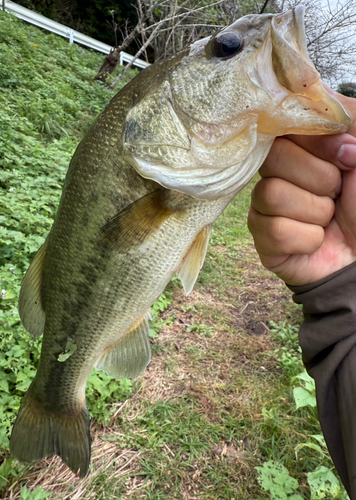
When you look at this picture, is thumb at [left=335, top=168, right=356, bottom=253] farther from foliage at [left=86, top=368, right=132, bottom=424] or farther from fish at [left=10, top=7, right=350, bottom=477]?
foliage at [left=86, top=368, right=132, bottom=424]

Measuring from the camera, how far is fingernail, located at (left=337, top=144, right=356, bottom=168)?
112 cm

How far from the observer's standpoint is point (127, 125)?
1278 mm

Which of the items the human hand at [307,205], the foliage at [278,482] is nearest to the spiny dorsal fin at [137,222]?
the human hand at [307,205]

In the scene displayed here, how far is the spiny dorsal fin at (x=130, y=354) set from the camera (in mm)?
1602

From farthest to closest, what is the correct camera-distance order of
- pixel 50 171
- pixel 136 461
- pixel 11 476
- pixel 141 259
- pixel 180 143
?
pixel 50 171 < pixel 136 461 < pixel 11 476 < pixel 141 259 < pixel 180 143

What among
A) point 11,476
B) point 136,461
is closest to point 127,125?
point 11,476

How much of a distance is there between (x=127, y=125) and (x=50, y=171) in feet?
11.5

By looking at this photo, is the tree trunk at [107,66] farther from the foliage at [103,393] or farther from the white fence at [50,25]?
the foliage at [103,393]

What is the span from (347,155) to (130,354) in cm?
123

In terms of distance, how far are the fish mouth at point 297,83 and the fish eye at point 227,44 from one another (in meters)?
0.11

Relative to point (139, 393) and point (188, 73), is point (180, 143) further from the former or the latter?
point (139, 393)

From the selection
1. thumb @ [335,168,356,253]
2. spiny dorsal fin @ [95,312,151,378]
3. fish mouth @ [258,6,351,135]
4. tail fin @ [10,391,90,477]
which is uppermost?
fish mouth @ [258,6,351,135]

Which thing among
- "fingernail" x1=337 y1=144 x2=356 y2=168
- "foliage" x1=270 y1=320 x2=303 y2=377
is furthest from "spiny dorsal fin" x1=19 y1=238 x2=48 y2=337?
"foliage" x1=270 y1=320 x2=303 y2=377

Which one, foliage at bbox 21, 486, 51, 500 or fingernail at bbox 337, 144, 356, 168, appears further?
foliage at bbox 21, 486, 51, 500
